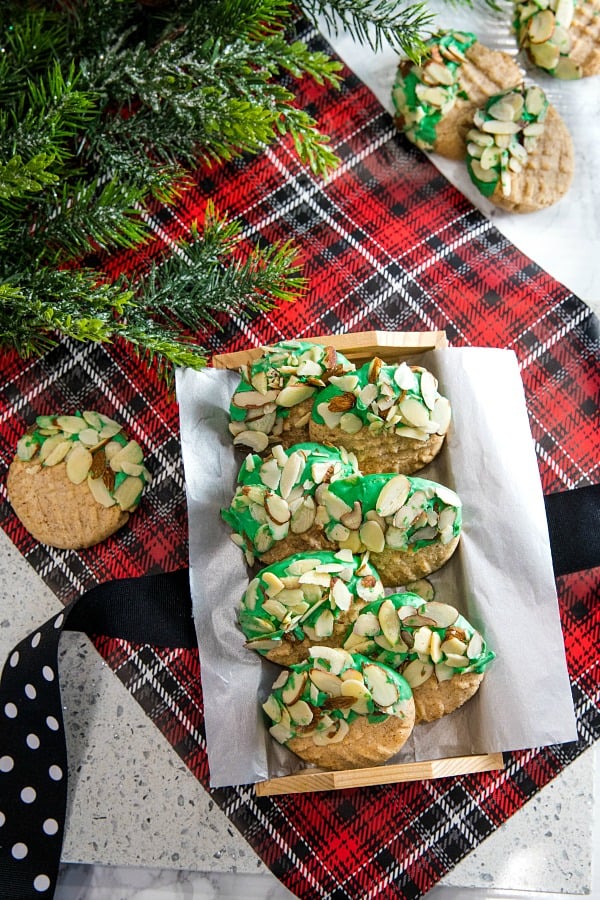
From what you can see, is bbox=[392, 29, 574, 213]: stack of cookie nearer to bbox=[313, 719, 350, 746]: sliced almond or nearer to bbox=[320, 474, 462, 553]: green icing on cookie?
bbox=[320, 474, 462, 553]: green icing on cookie

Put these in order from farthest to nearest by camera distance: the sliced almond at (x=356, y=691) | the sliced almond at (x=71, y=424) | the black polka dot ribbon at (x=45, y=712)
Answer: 1. the sliced almond at (x=71, y=424)
2. the black polka dot ribbon at (x=45, y=712)
3. the sliced almond at (x=356, y=691)

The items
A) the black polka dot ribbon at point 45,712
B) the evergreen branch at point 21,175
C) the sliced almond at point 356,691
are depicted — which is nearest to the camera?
the evergreen branch at point 21,175

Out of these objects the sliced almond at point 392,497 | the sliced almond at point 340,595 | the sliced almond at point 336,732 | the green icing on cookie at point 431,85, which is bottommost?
the sliced almond at point 336,732

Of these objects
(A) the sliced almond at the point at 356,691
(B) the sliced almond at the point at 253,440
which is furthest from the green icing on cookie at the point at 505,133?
(A) the sliced almond at the point at 356,691

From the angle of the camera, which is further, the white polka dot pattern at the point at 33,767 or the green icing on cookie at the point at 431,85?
the green icing on cookie at the point at 431,85

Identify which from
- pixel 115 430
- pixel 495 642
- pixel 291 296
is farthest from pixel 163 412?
pixel 495 642

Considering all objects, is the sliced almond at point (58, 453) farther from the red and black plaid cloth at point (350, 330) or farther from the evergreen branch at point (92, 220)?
the evergreen branch at point (92, 220)
